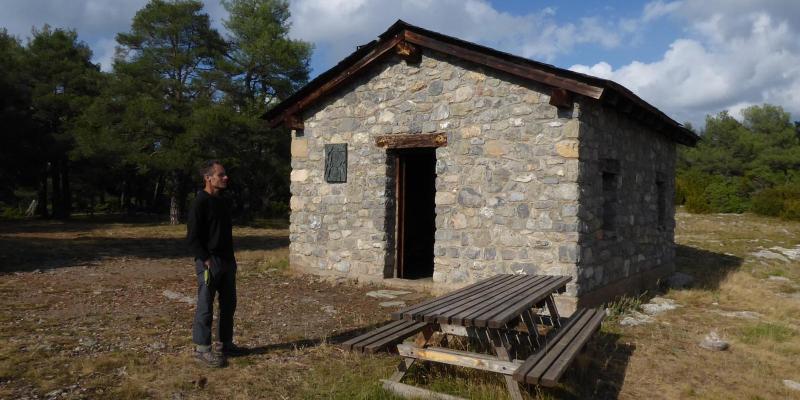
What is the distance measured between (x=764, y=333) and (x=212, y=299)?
655 cm

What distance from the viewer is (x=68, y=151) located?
70.5 ft

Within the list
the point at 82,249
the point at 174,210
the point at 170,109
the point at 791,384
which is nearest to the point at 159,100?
the point at 170,109

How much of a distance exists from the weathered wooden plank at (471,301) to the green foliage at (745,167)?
81.3 ft

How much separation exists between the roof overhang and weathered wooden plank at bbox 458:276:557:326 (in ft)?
9.00

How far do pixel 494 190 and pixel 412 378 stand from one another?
12.5 feet

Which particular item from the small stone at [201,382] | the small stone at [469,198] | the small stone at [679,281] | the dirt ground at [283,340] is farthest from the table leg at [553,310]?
the small stone at [679,281]

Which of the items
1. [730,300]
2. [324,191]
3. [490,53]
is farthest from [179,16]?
[730,300]

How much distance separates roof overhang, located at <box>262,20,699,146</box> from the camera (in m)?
7.15

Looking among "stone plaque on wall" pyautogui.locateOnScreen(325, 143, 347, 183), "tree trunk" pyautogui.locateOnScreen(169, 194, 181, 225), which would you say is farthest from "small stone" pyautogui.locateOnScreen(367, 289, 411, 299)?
"tree trunk" pyautogui.locateOnScreen(169, 194, 181, 225)

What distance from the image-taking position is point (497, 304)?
4438mm

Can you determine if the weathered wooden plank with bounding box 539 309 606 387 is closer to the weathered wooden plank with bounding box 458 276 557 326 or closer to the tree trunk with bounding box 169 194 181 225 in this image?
the weathered wooden plank with bounding box 458 276 557 326

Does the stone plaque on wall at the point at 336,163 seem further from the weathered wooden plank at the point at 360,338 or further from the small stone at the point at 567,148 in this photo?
the weathered wooden plank at the point at 360,338

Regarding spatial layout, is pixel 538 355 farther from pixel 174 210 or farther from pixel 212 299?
pixel 174 210

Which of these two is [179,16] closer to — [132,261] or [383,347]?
[132,261]
